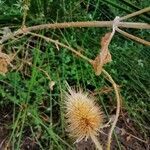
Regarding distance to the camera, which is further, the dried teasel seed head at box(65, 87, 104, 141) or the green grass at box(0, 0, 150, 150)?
the green grass at box(0, 0, 150, 150)

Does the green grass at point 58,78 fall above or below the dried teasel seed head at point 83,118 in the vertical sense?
above

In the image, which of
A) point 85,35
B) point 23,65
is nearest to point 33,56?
point 23,65

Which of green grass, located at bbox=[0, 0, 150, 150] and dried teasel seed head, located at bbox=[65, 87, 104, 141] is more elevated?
green grass, located at bbox=[0, 0, 150, 150]

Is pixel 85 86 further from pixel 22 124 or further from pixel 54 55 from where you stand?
pixel 22 124

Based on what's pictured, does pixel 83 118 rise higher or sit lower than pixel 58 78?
lower

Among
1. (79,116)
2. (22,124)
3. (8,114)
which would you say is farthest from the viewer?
(8,114)

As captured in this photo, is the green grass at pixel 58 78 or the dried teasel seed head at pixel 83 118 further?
the green grass at pixel 58 78

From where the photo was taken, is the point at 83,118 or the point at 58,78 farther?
the point at 58,78

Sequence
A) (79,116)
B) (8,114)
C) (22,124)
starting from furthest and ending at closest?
(8,114) < (22,124) < (79,116)
